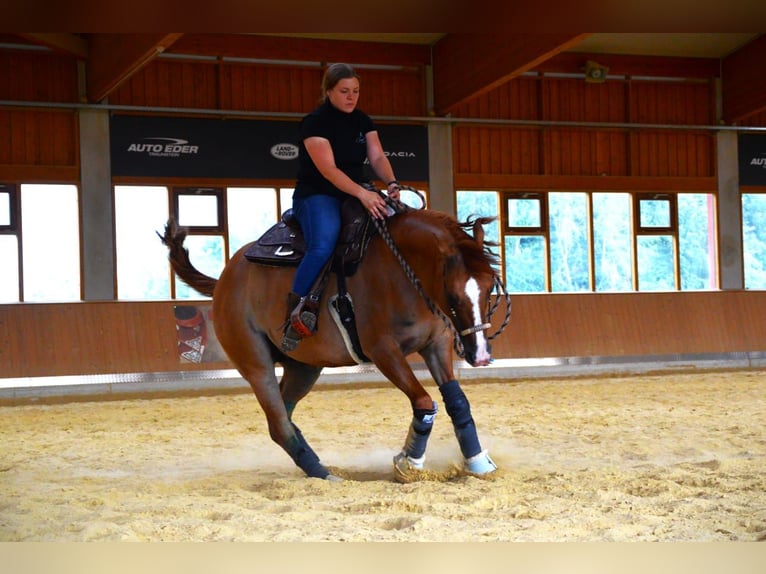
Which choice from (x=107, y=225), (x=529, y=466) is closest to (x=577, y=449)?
(x=529, y=466)

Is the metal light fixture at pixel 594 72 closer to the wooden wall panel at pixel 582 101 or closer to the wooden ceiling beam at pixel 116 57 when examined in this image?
the wooden wall panel at pixel 582 101

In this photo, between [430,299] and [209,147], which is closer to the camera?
[430,299]

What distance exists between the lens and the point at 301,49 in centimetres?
1691

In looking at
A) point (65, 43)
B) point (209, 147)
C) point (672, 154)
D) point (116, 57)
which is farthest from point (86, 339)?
point (672, 154)

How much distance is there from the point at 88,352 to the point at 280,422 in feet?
23.5

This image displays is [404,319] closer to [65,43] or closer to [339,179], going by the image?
[339,179]

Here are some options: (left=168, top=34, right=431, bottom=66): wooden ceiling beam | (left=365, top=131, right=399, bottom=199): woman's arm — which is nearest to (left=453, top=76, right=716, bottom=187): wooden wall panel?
(left=168, top=34, right=431, bottom=66): wooden ceiling beam

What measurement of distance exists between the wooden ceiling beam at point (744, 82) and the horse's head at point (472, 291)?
15.9m

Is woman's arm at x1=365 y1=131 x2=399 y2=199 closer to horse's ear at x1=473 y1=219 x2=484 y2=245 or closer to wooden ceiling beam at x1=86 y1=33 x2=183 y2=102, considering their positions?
horse's ear at x1=473 y1=219 x2=484 y2=245

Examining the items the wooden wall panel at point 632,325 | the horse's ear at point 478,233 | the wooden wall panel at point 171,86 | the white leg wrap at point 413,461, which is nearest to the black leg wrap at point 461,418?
the white leg wrap at point 413,461

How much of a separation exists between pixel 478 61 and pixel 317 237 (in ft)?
38.1

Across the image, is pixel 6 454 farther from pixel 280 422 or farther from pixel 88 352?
pixel 88 352

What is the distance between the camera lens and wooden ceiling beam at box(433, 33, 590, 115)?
1334 centimetres

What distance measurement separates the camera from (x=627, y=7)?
1.19 metres
